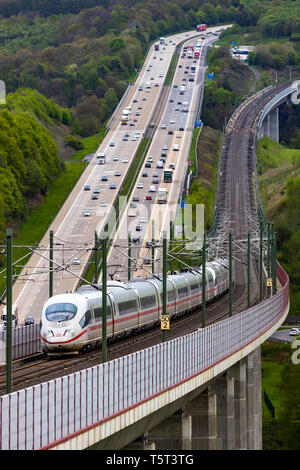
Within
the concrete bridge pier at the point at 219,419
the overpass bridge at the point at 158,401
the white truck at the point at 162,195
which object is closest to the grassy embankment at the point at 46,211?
the white truck at the point at 162,195

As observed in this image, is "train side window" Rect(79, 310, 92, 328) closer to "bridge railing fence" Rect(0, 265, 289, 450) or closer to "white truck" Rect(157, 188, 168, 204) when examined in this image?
"bridge railing fence" Rect(0, 265, 289, 450)

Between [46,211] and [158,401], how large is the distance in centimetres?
12183

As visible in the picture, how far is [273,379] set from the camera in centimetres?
11688

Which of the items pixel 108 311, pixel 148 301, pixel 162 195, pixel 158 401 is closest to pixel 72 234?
pixel 162 195

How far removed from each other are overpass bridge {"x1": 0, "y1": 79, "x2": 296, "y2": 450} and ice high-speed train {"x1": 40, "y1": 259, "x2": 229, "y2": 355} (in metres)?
5.57

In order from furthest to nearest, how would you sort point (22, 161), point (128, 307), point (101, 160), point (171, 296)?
point (101, 160) → point (22, 161) → point (171, 296) → point (128, 307)

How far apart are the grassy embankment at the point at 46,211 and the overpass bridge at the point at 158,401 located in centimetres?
5133

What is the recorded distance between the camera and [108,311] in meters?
55.8

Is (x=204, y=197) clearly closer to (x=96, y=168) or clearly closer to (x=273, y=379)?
(x=96, y=168)

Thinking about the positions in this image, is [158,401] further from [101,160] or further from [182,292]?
[101,160]

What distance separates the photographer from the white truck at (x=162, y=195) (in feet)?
549

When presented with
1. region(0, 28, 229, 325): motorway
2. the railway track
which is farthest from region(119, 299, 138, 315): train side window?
region(0, 28, 229, 325): motorway

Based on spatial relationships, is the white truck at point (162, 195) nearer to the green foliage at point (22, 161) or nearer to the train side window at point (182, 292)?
the green foliage at point (22, 161)

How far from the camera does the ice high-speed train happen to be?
2002 inches
